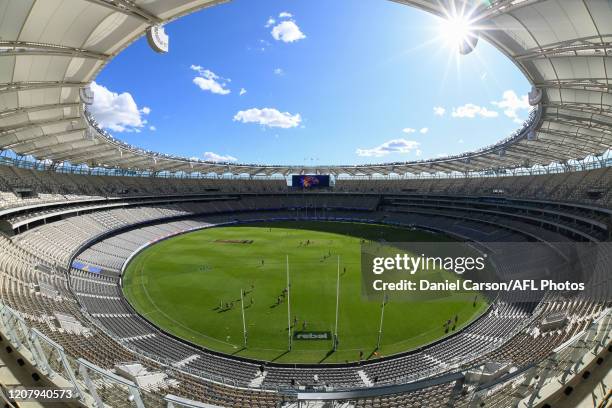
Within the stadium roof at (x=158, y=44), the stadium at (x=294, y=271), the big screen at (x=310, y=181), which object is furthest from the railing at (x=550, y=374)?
the big screen at (x=310, y=181)

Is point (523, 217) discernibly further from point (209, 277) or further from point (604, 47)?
point (209, 277)

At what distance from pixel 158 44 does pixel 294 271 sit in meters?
29.5

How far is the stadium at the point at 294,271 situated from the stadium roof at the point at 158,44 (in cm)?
16

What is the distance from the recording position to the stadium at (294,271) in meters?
9.07

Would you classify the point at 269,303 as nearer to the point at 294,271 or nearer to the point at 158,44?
the point at 294,271

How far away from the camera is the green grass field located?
25.3 meters

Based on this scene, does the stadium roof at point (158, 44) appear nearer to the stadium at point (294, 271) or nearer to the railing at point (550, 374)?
the stadium at point (294, 271)

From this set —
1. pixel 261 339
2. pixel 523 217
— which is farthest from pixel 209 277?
pixel 523 217

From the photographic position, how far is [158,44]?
71.7 ft

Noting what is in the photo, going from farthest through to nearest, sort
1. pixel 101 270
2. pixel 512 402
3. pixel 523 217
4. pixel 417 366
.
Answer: pixel 523 217, pixel 101 270, pixel 417 366, pixel 512 402

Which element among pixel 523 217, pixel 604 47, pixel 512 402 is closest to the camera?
pixel 512 402

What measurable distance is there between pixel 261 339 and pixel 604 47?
29194 mm

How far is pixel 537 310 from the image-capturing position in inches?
998

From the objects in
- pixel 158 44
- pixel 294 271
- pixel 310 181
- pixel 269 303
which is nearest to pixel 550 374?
pixel 158 44
